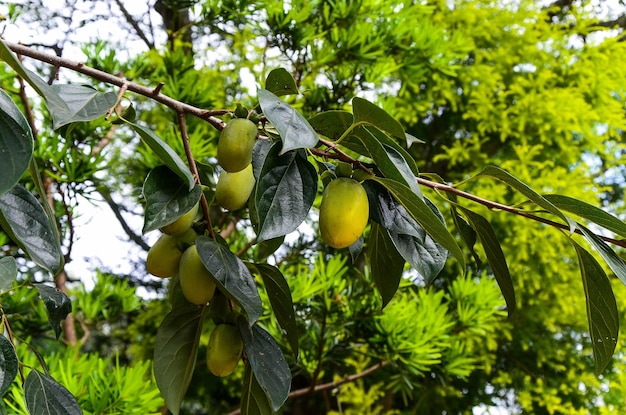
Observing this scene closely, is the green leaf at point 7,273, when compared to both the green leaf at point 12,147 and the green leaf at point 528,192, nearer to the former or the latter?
the green leaf at point 12,147

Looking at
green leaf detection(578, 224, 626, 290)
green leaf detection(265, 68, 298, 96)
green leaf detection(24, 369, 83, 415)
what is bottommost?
green leaf detection(24, 369, 83, 415)

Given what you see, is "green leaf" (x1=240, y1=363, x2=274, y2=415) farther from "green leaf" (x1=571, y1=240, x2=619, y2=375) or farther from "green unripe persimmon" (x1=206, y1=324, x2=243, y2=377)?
"green leaf" (x1=571, y1=240, x2=619, y2=375)

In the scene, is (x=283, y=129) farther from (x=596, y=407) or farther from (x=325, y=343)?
→ (x=596, y=407)

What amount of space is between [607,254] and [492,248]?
0.06 meters

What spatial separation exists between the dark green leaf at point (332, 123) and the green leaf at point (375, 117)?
19 mm

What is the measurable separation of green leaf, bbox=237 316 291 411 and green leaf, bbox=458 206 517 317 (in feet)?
0.39

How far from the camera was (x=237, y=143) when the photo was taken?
0.27 m

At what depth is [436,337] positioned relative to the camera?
0.92m

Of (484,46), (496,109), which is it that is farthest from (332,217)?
(484,46)

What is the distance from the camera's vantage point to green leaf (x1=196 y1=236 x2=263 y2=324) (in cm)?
27

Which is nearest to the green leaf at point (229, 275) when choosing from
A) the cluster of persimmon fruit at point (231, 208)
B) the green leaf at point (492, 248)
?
the cluster of persimmon fruit at point (231, 208)

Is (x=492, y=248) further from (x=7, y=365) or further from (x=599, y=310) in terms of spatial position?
(x=7, y=365)

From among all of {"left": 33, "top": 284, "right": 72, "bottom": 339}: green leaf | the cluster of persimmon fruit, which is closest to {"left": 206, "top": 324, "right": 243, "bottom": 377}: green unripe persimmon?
the cluster of persimmon fruit

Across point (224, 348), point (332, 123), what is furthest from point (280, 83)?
point (224, 348)
